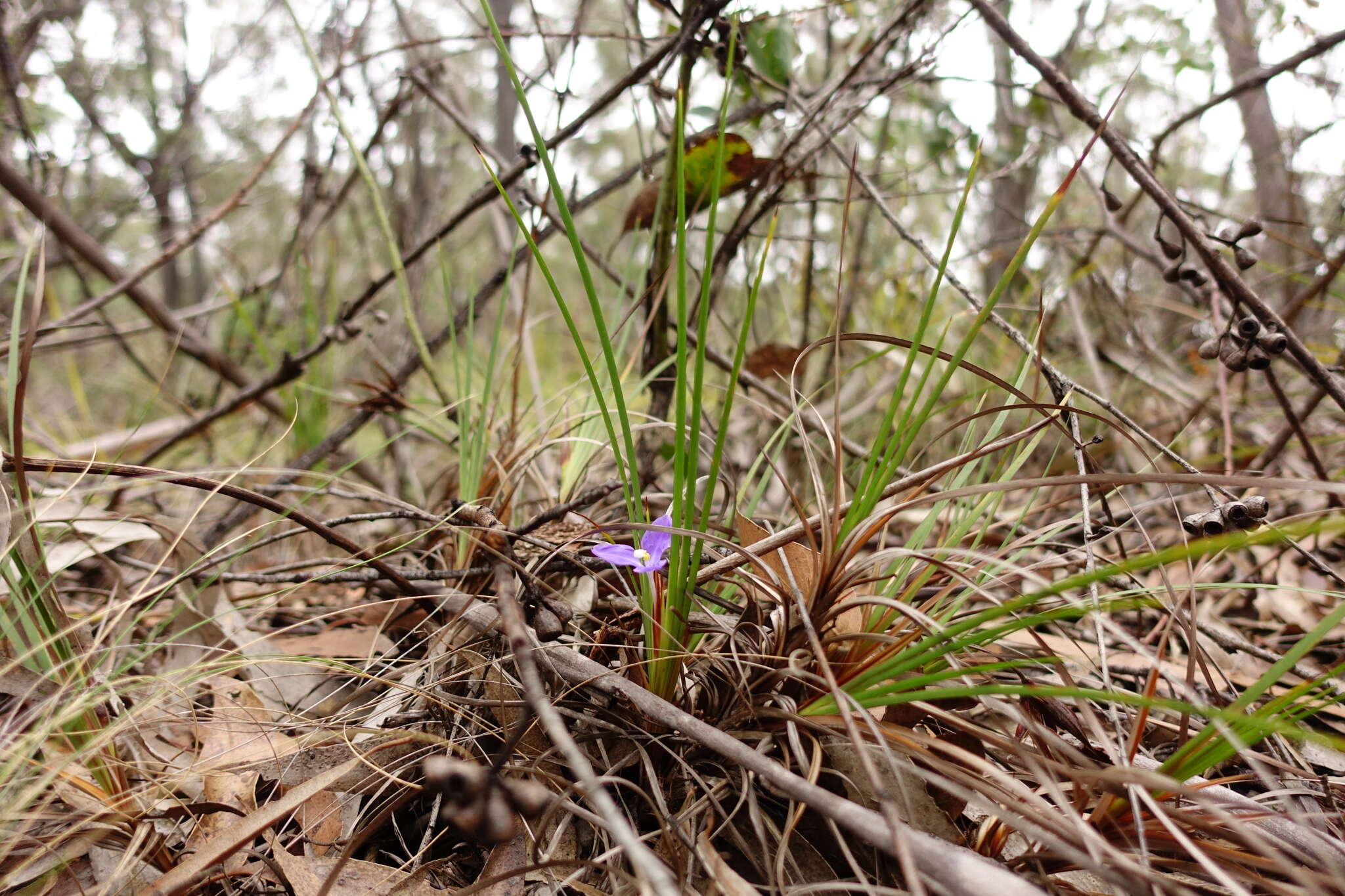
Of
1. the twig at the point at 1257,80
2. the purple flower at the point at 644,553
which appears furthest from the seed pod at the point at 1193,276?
the purple flower at the point at 644,553

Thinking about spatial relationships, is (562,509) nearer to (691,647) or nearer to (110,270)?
(691,647)

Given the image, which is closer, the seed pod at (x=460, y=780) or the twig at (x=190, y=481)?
the seed pod at (x=460, y=780)

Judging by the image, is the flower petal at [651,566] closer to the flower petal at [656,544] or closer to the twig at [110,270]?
the flower petal at [656,544]

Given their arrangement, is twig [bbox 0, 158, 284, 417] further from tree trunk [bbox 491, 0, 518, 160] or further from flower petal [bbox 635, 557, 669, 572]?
tree trunk [bbox 491, 0, 518, 160]

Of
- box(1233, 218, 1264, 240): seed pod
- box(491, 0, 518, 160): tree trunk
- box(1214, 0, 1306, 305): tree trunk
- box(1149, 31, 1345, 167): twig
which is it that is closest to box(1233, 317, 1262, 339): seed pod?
box(1233, 218, 1264, 240): seed pod

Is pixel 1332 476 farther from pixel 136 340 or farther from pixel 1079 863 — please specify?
pixel 136 340

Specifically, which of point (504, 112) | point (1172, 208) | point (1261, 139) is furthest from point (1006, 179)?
point (504, 112)

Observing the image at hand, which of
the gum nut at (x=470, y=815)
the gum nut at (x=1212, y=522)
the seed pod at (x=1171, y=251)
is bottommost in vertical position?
the gum nut at (x=470, y=815)

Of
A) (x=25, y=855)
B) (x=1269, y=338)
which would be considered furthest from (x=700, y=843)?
(x=1269, y=338)
